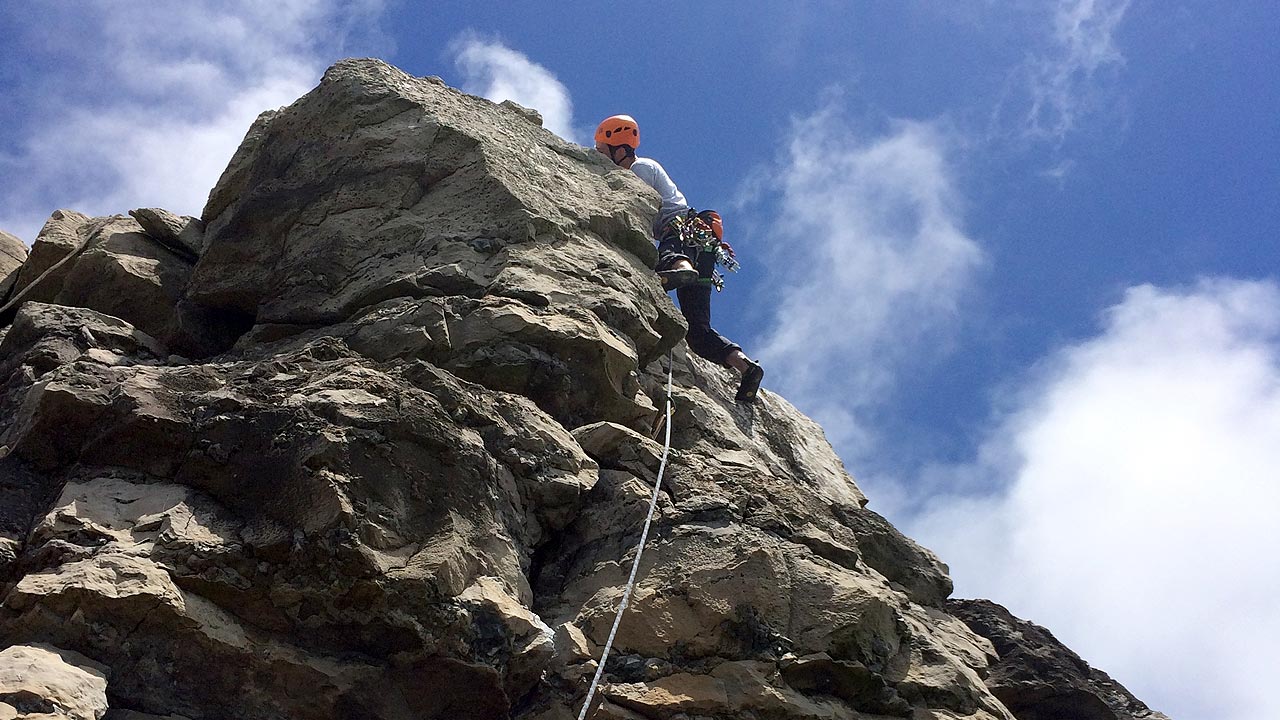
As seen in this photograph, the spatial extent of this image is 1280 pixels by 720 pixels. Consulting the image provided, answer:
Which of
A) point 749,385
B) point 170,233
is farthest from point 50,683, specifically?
point 749,385

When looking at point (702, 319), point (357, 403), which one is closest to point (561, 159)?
point (702, 319)

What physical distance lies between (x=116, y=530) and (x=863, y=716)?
4018mm

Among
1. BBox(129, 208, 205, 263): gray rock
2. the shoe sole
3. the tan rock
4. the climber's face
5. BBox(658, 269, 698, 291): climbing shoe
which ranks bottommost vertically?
the tan rock

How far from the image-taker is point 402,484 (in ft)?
18.7

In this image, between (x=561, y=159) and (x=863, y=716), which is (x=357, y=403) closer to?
(x=863, y=716)

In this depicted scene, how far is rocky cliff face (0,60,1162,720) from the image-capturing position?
516 centimetres

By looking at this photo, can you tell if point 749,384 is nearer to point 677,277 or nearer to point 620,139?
point 677,277

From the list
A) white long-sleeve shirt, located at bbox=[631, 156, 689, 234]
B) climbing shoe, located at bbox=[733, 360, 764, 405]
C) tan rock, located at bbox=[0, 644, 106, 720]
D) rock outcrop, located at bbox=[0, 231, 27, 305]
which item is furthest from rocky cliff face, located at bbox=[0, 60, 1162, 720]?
white long-sleeve shirt, located at bbox=[631, 156, 689, 234]

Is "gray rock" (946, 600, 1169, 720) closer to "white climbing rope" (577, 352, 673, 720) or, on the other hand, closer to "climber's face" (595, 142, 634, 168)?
"white climbing rope" (577, 352, 673, 720)

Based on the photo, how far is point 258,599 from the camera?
206 inches

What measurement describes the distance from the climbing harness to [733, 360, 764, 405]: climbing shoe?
4.00 feet

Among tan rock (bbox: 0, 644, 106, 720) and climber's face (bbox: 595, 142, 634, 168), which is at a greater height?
climber's face (bbox: 595, 142, 634, 168)

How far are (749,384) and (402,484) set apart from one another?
491cm

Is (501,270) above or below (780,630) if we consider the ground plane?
above
